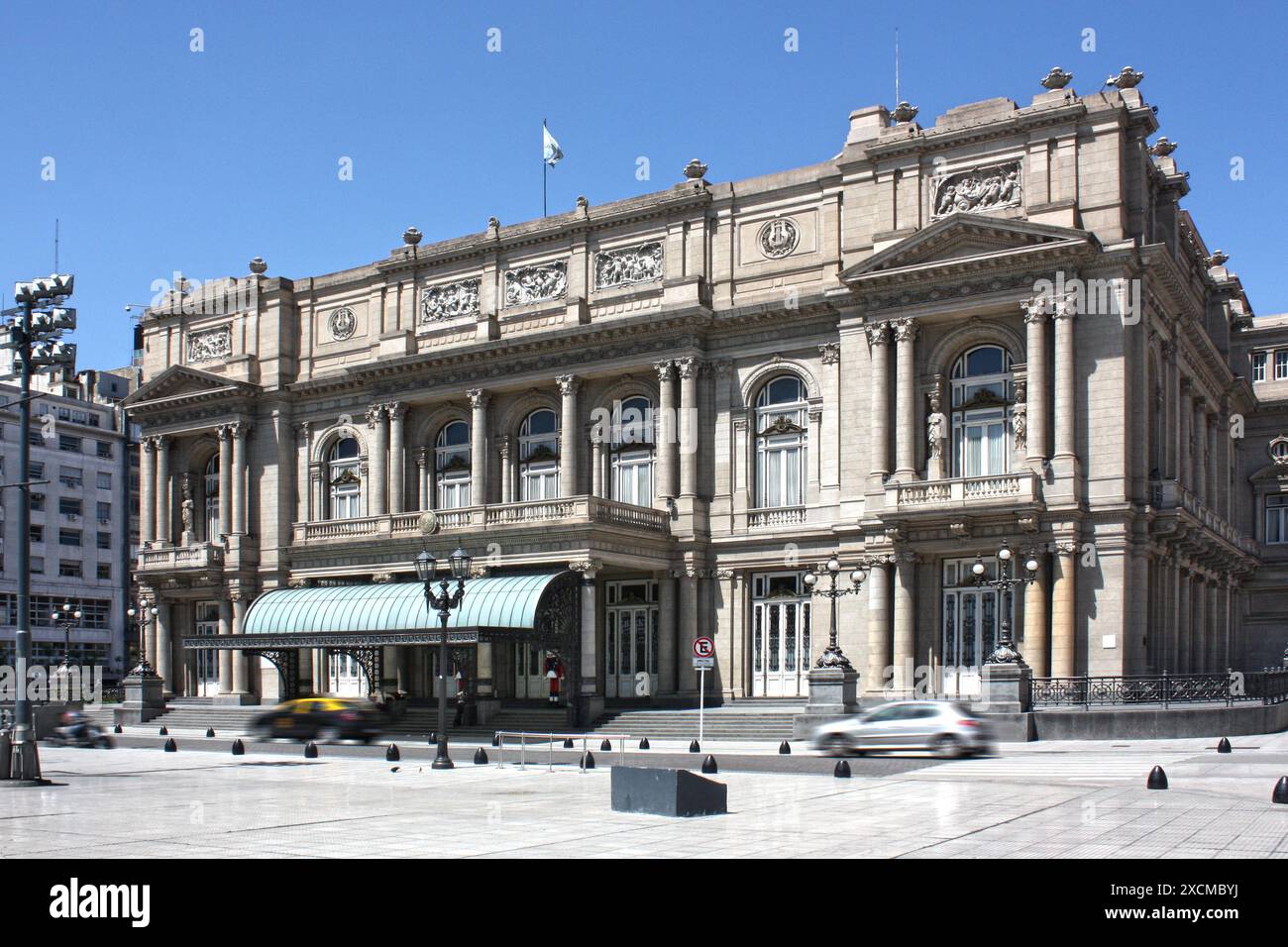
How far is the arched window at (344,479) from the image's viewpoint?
59.8m

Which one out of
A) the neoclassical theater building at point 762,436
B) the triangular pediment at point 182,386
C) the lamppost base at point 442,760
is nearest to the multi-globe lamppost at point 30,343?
the lamppost base at point 442,760

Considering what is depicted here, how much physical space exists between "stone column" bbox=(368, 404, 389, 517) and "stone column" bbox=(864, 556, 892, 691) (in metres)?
22.5

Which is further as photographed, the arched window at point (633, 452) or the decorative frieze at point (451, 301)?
the decorative frieze at point (451, 301)

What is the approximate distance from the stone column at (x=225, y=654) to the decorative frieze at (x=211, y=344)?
11615mm

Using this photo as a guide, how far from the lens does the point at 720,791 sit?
20.7m

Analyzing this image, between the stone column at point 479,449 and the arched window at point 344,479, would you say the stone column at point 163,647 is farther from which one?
the stone column at point 479,449

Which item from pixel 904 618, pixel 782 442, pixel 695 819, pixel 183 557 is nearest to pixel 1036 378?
pixel 904 618

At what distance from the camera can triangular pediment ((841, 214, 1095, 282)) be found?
137 feet

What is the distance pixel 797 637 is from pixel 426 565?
671 inches

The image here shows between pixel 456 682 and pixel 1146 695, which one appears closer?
pixel 1146 695

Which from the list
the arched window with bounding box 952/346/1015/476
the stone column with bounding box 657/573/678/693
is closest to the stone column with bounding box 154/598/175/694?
the stone column with bounding box 657/573/678/693

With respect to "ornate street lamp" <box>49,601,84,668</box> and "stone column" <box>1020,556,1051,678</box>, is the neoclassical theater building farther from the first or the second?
"ornate street lamp" <box>49,601,84,668</box>
